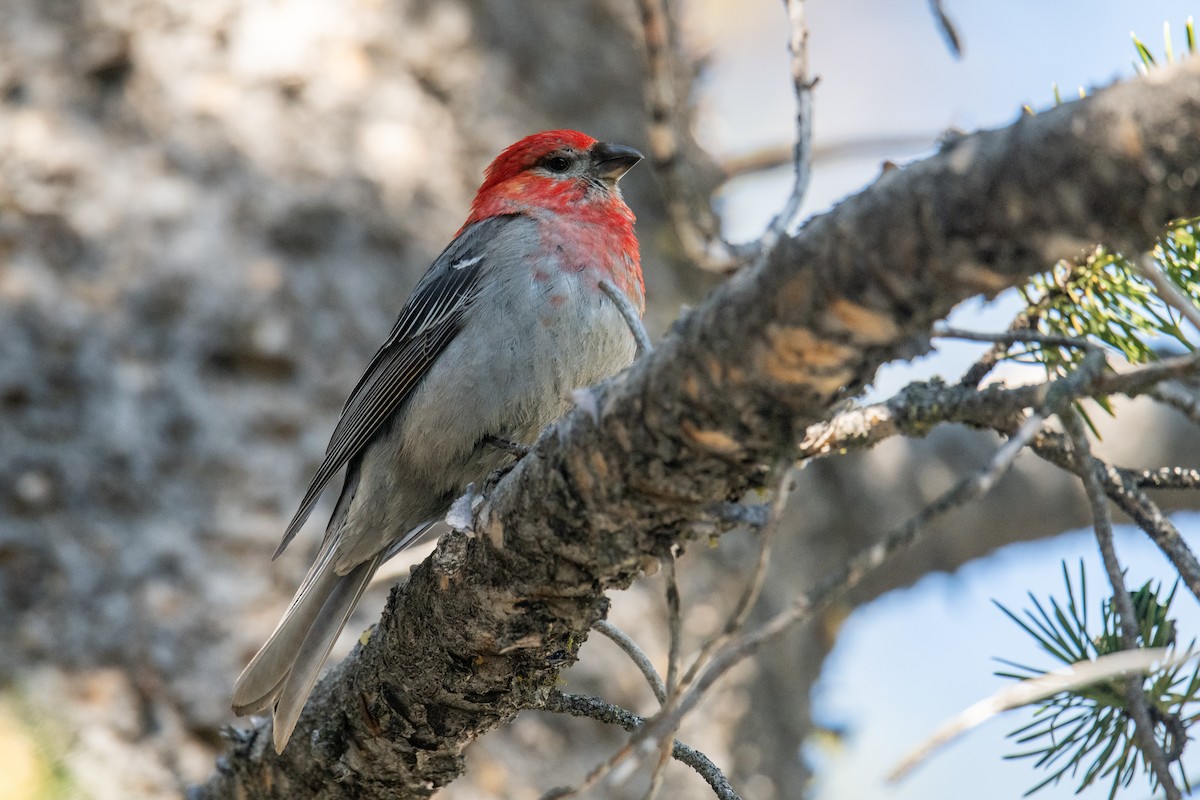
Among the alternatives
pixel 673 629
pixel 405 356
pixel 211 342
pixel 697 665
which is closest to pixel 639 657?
pixel 673 629

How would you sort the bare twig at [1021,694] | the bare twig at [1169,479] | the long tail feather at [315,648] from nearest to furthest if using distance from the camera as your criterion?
1. the bare twig at [1021,694]
2. the bare twig at [1169,479]
3. the long tail feather at [315,648]

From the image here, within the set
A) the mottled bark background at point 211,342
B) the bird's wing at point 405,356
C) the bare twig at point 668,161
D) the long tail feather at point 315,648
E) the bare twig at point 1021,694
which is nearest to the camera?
the bare twig at point 1021,694

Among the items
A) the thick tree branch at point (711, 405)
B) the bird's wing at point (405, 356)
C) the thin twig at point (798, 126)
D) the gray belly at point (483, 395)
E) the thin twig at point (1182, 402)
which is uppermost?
the bird's wing at point (405, 356)

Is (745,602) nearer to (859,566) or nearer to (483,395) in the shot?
(859,566)

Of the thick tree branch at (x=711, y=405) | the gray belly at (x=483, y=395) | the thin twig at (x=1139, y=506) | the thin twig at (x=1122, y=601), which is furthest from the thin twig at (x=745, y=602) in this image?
the gray belly at (x=483, y=395)

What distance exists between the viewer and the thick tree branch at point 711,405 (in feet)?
4.12

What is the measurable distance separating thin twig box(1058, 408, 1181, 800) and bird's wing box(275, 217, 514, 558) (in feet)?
8.15

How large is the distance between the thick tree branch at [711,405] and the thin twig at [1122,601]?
0.84 ft

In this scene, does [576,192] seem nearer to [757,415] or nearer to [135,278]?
[135,278]

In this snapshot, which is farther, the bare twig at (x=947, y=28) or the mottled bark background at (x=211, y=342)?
the mottled bark background at (x=211, y=342)

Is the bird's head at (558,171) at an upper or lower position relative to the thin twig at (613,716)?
upper

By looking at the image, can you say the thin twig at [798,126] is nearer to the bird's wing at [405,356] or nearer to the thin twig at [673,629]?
the thin twig at [673,629]

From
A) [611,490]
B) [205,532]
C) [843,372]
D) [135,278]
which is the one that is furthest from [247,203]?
[843,372]

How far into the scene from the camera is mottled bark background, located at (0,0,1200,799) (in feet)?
12.4
